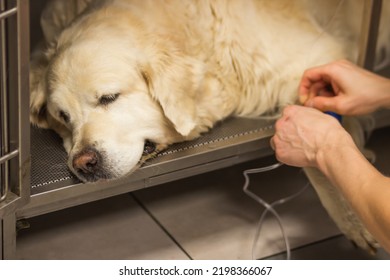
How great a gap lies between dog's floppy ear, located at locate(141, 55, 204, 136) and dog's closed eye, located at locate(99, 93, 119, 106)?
89mm

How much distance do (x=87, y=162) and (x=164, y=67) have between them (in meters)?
0.28

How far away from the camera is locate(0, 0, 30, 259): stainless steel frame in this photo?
1.14 meters

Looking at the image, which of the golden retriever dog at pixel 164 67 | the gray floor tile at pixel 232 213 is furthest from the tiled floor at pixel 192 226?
the golden retriever dog at pixel 164 67

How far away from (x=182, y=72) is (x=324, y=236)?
2.09 feet

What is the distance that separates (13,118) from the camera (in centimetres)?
125

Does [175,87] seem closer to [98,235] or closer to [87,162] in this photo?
[87,162]

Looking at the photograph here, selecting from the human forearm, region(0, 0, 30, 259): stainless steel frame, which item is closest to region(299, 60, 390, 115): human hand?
the human forearm

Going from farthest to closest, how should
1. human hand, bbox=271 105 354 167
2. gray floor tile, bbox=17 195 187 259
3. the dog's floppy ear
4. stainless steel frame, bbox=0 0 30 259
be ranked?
1. gray floor tile, bbox=17 195 187 259
2. the dog's floppy ear
3. human hand, bbox=271 105 354 167
4. stainless steel frame, bbox=0 0 30 259

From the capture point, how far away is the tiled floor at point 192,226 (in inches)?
67.9

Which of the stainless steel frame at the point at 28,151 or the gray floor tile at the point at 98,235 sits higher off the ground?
the stainless steel frame at the point at 28,151

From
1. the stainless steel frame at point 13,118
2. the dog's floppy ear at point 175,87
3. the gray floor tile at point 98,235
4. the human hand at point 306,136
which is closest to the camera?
the stainless steel frame at point 13,118

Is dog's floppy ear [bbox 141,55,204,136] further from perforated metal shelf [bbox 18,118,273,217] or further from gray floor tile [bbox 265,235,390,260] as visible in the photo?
gray floor tile [bbox 265,235,390,260]

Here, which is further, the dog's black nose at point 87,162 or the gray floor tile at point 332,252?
the gray floor tile at point 332,252

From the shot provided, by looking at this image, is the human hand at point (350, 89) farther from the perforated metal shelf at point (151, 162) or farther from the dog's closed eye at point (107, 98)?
the dog's closed eye at point (107, 98)
